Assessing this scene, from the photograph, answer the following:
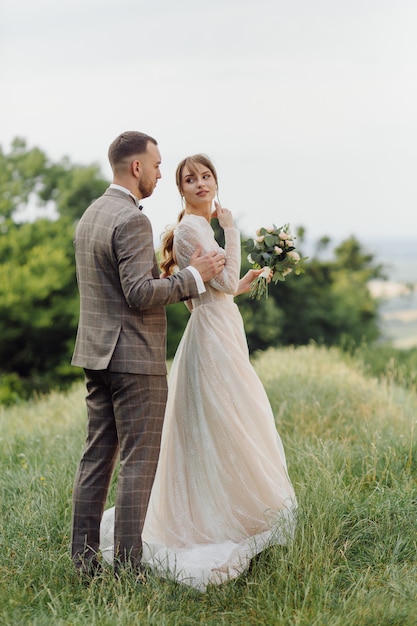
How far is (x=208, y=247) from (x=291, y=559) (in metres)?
1.65

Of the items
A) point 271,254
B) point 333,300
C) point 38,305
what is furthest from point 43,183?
point 271,254

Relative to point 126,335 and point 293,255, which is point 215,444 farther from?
point 293,255

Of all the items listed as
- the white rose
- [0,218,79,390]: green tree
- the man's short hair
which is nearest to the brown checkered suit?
the man's short hair

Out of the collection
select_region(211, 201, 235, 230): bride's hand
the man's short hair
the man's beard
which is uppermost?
the man's short hair

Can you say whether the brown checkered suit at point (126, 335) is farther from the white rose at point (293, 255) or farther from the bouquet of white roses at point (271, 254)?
the white rose at point (293, 255)

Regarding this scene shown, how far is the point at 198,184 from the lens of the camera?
4.31m

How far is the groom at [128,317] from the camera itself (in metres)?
3.98

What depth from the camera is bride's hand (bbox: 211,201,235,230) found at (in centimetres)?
440

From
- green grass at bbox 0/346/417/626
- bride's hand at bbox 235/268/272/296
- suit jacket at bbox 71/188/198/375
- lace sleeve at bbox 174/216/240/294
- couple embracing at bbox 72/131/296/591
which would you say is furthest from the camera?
bride's hand at bbox 235/268/272/296

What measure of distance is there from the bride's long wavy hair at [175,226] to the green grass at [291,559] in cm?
153

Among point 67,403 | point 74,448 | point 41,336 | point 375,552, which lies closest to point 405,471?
point 375,552

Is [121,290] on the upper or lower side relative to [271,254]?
lower

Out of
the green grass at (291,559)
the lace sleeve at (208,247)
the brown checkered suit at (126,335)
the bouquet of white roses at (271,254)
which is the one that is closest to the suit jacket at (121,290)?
the brown checkered suit at (126,335)

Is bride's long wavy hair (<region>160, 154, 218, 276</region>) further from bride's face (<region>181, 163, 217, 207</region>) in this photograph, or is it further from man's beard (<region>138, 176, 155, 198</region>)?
man's beard (<region>138, 176, 155, 198</region>)
